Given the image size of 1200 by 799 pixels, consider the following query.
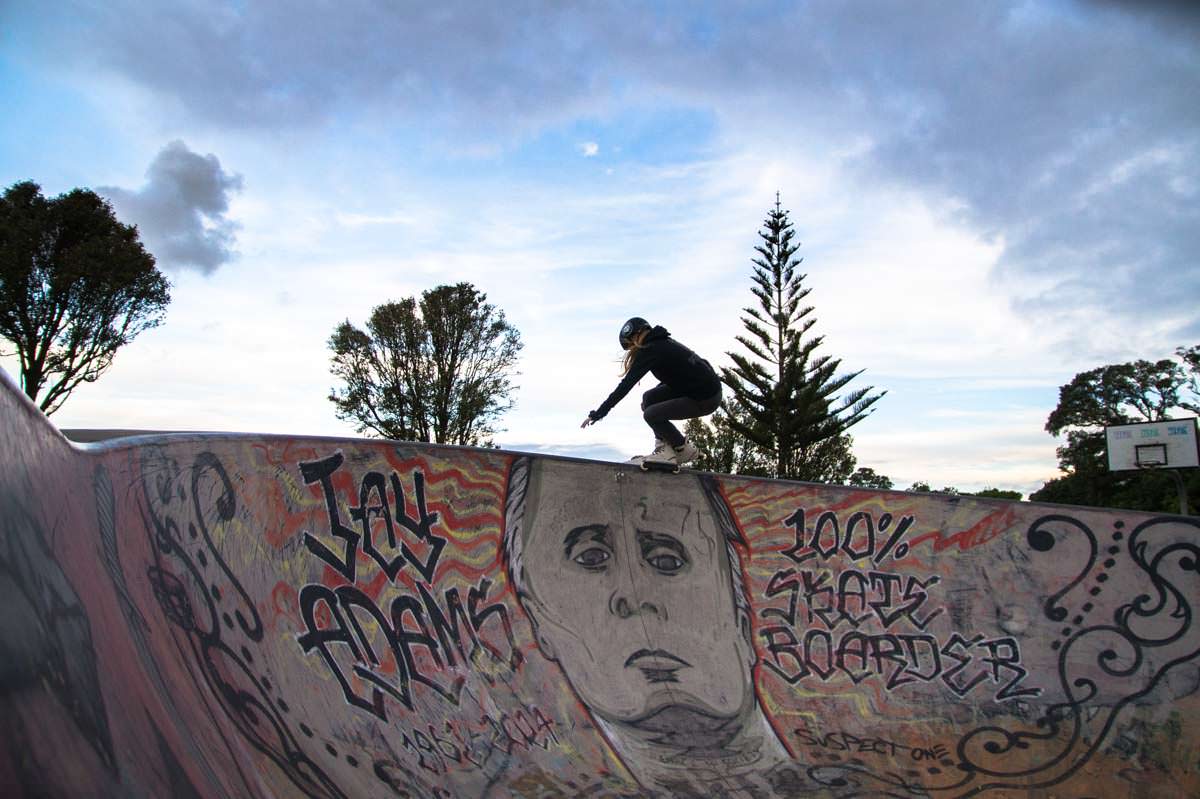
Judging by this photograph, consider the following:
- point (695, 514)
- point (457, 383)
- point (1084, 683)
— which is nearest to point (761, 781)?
point (695, 514)

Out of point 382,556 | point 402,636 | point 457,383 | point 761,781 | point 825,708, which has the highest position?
point 457,383

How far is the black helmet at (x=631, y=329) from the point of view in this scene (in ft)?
20.6

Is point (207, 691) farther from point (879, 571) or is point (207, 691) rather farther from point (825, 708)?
point (879, 571)

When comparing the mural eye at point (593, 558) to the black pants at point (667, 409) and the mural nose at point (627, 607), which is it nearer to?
the mural nose at point (627, 607)

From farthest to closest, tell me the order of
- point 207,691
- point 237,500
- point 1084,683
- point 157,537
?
point 1084,683
point 237,500
point 157,537
point 207,691

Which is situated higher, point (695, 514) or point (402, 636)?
point (695, 514)

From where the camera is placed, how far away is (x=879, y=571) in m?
5.05

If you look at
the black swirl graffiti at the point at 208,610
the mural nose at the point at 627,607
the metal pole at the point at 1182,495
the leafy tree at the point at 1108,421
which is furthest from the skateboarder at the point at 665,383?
the leafy tree at the point at 1108,421

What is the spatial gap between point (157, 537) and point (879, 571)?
14.4ft

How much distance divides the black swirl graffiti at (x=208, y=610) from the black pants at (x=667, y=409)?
3554 millimetres

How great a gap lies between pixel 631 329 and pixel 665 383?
565mm

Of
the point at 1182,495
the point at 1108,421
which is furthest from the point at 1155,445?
the point at 1108,421

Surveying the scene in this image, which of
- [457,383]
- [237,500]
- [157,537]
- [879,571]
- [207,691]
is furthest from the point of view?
[457,383]

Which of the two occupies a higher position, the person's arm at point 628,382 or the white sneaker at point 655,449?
the person's arm at point 628,382
